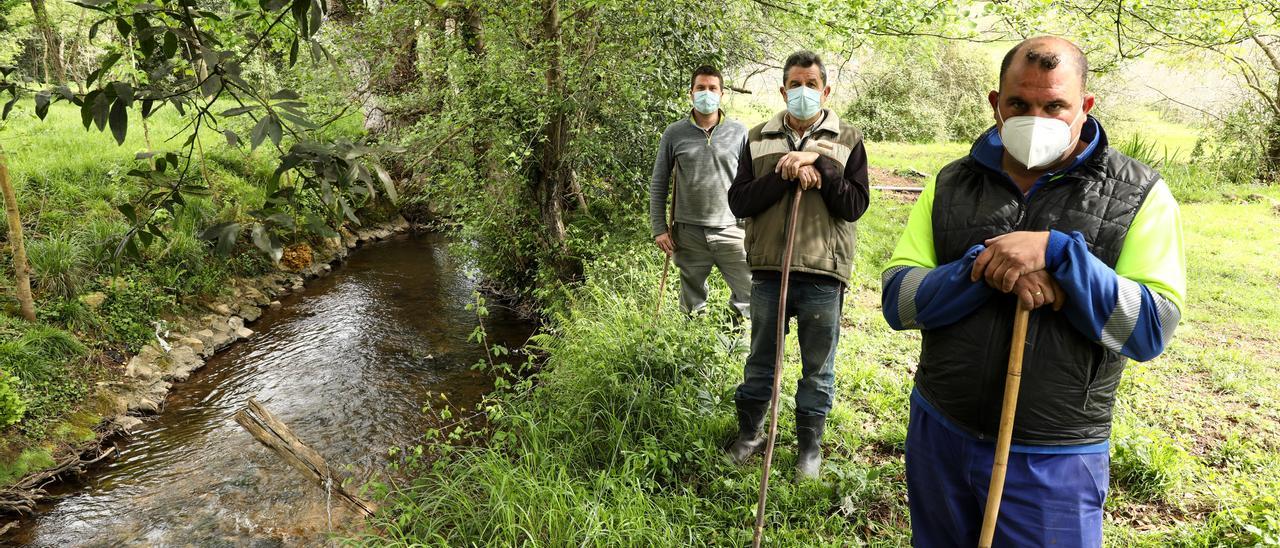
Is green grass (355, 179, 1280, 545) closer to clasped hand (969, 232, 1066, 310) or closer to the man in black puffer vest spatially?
the man in black puffer vest

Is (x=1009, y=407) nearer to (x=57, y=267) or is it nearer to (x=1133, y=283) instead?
(x=1133, y=283)

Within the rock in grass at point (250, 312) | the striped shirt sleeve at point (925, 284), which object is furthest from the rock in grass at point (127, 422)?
the striped shirt sleeve at point (925, 284)

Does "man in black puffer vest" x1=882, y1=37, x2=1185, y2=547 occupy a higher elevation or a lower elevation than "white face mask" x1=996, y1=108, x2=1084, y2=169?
lower

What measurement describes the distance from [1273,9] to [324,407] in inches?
314

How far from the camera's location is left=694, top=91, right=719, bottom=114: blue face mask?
4.15m

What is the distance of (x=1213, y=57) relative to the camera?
34.3ft

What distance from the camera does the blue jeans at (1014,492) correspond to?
1.60m

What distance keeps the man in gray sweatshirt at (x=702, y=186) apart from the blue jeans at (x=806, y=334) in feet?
4.01

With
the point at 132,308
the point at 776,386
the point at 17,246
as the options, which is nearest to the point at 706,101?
the point at 776,386

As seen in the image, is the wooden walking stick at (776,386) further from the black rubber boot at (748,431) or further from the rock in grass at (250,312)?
the rock in grass at (250,312)

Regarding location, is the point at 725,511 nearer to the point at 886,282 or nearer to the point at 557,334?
the point at 886,282

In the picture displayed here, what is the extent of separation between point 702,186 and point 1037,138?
8.99 feet

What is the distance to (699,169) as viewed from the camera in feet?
13.8

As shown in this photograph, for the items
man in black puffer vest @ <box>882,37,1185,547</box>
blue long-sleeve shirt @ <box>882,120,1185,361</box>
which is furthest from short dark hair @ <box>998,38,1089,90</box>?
blue long-sleeve shirt @ <box>882,120,1185,361</box>
